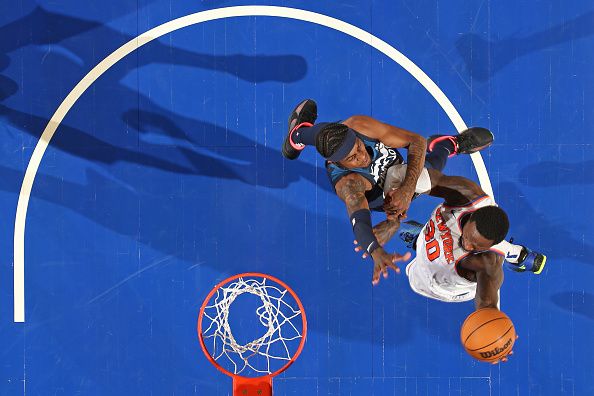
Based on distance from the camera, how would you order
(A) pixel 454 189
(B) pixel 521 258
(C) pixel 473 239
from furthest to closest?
1. (B) pixel 521 258
2. (A) pixel 454 189
3. (C) pixel 473 239

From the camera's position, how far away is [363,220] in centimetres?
527

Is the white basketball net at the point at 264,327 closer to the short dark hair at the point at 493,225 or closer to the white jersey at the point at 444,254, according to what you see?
the white jersey at the point at 444,254

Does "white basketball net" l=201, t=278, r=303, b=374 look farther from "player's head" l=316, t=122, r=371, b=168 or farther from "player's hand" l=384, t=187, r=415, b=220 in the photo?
"player's head" l=316, t=122, r=371, b=168

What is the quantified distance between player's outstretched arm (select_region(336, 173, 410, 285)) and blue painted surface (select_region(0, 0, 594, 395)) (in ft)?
4.40

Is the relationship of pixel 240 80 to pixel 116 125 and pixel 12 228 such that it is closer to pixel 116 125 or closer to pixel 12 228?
pixel 116 125

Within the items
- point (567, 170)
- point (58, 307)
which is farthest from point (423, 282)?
point (58, 307)

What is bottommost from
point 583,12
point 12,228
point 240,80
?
point 12,228

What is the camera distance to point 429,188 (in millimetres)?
6043

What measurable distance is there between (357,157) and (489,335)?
1.97 m

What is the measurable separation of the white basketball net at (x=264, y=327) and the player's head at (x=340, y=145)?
1.87m

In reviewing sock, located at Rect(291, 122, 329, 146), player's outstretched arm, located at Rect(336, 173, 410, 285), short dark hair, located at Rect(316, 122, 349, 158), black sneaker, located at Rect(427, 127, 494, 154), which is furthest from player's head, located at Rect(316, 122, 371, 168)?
black sneaker, located at Rect(427, 127, 494, 154)

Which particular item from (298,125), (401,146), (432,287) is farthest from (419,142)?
(432,287)

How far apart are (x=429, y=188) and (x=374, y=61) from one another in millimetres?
1922

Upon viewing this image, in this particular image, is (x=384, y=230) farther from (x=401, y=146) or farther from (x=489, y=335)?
(x=489, y=335)
